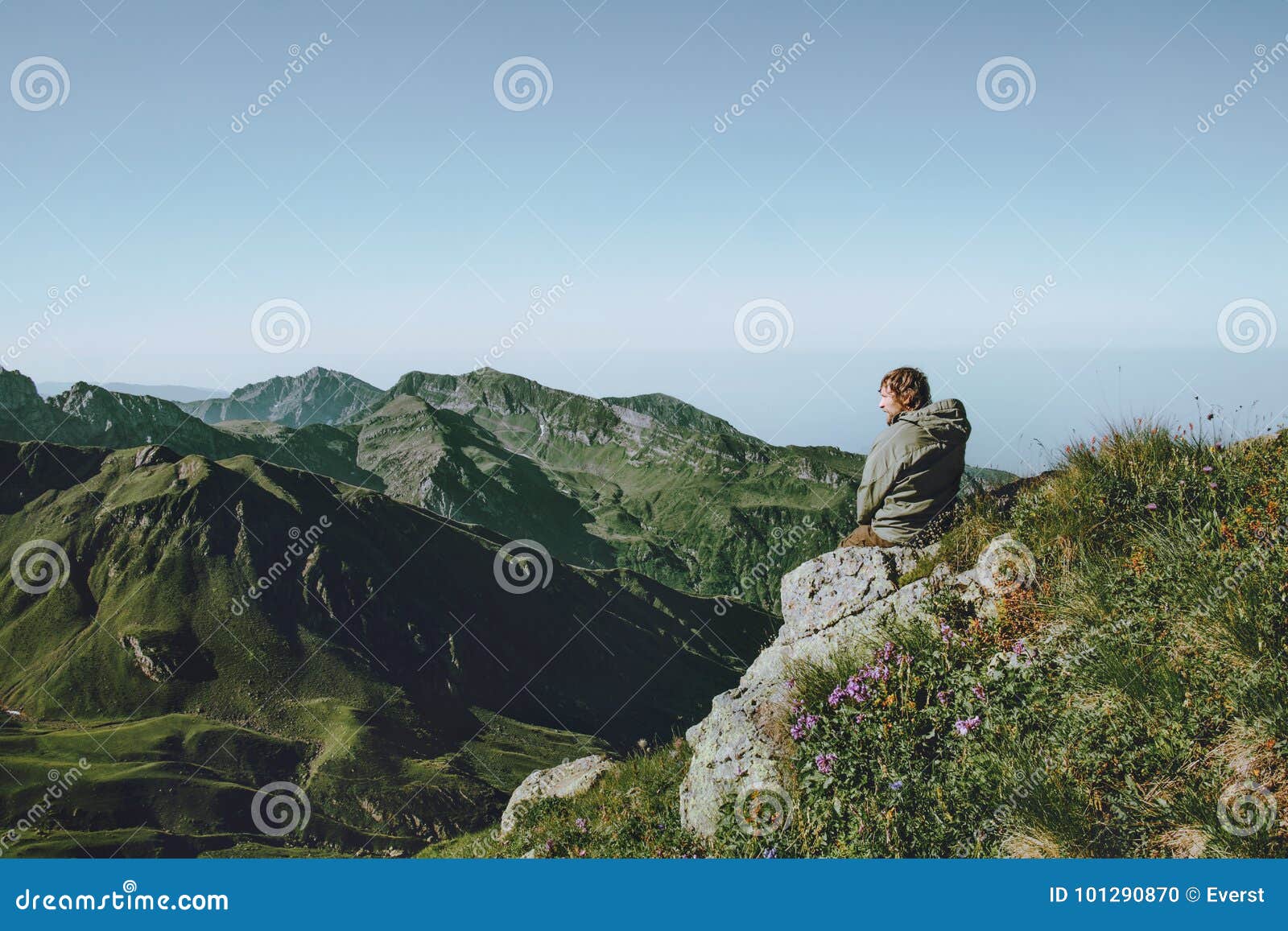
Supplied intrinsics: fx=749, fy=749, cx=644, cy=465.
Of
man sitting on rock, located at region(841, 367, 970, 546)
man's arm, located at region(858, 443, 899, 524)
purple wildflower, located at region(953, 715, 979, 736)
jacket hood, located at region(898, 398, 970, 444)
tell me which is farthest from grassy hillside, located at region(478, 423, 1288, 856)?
man's arm, located at region(858, 443, 899, 524)

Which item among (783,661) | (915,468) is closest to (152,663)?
(783,661)

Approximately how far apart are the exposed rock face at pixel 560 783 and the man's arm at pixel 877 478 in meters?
7.25

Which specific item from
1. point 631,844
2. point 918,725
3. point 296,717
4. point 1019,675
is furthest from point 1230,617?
point 296,717

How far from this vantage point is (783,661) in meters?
10.7

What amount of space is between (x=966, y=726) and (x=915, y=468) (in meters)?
4.18

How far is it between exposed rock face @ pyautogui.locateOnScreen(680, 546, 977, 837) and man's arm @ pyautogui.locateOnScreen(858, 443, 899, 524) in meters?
0.68

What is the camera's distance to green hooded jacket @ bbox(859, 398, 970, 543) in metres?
10.6

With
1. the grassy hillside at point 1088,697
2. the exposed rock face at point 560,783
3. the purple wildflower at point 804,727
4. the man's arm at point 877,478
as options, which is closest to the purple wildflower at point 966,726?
the grassy hillside at point 1088,697

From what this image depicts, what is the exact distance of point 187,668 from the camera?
197 meters

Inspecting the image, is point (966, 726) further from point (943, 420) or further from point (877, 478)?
point (943, 420)

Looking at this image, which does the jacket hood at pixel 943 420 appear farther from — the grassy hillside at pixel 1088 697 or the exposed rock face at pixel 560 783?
the exposed rock face at pixel 560 783

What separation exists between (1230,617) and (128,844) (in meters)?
182

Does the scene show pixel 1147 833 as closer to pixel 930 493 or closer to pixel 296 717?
pixel 930 493

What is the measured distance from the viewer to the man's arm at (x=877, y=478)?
35.4 feet
